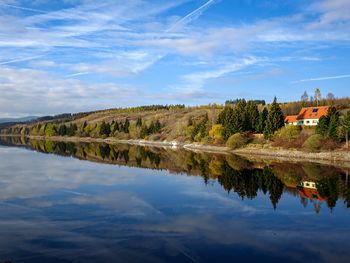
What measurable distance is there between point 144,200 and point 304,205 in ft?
41.1

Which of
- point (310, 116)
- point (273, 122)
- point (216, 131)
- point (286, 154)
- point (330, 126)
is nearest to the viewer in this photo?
point (330, 126)

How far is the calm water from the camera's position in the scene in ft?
57.1

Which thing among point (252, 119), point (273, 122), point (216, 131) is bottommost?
point (216, 131)

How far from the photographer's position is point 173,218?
948 inches

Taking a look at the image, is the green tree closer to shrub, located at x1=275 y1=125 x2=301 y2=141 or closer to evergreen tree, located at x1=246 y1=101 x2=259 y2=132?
evergreen tree, located at x1=246 y1=101 x2=259 y2=132

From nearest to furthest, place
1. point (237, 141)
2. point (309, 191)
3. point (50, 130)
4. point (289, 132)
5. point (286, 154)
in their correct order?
point (309, 191) < point (286, 154) < point (289, 132) < point (237, 141) < point (50, 130)

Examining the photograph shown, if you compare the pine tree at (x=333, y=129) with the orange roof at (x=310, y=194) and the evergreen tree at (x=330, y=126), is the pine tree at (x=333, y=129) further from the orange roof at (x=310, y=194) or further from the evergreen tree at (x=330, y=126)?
the orange roof at (x=310, y=194)

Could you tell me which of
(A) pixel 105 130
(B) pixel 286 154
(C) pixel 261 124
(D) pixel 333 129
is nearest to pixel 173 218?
(D) pixel 333 129

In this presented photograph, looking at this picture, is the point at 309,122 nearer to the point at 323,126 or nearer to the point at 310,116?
the point at 310,116

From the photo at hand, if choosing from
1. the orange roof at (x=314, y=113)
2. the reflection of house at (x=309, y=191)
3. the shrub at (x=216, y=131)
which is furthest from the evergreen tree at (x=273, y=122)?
the reflection of house at (x=309, y=191)

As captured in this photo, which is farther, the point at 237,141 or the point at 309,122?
the point at 309,122

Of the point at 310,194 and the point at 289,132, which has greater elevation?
the point at 289,132

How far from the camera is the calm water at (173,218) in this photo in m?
17.4

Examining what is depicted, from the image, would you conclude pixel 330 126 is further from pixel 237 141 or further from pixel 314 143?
pixel 237 141
